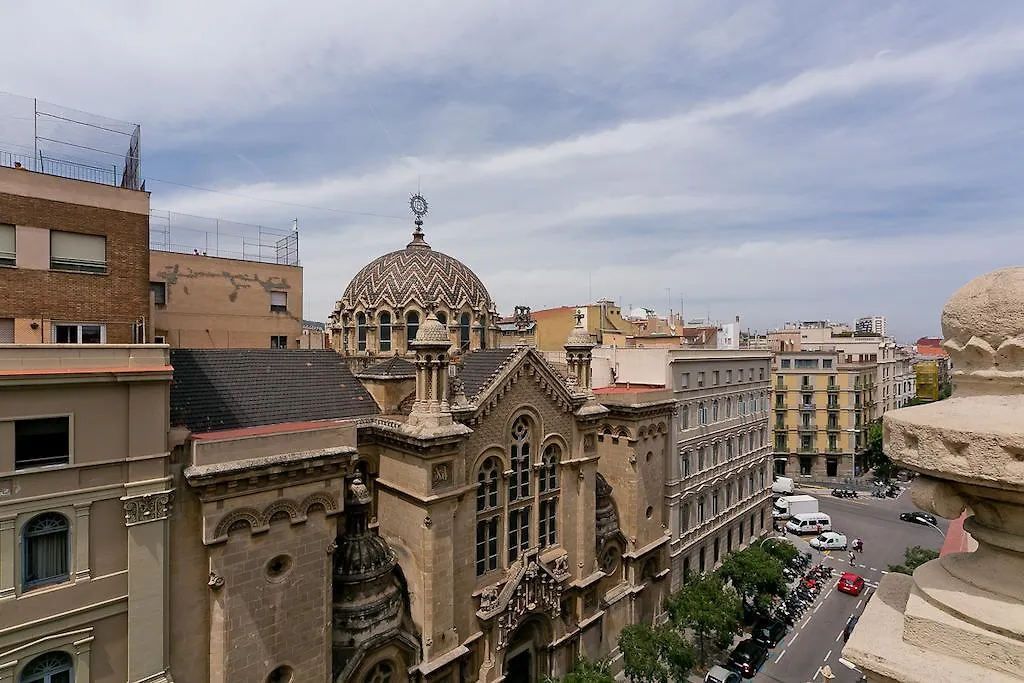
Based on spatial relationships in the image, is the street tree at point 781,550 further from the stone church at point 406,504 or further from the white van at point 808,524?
the white van at point 808,524

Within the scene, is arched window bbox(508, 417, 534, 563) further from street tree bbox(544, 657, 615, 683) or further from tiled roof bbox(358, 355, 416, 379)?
tiled roof bbox(358, 355, 416, 379)

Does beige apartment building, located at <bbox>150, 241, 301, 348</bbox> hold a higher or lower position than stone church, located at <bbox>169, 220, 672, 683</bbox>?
higher

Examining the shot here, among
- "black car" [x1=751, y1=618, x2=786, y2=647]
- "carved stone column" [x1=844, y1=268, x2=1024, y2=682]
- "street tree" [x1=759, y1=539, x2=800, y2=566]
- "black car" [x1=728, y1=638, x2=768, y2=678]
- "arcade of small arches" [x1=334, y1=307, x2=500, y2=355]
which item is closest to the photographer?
"carved stone column" [x1=844, y1=268, x2=1024, y2=682]

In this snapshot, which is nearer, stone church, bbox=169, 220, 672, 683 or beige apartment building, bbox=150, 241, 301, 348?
stone church, bbox=169, 220, 672, 683

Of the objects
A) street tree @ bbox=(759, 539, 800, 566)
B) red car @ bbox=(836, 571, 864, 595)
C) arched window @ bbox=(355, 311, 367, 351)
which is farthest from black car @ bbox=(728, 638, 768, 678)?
arched window @ bbox=(355, 311, 367, 351)

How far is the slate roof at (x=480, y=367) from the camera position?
26.7 meters

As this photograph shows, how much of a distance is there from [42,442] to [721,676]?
3456cm

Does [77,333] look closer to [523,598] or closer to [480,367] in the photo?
[480,367]

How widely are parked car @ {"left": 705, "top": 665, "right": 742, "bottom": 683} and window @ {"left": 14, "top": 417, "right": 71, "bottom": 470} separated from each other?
110 ft

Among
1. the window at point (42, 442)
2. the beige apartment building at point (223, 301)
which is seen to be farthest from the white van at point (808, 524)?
the window at point (42, 442)

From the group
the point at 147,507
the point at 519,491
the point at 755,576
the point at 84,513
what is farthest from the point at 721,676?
the point at 84,513

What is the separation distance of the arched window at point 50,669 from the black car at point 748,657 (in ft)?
110

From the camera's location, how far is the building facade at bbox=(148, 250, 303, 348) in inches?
1249

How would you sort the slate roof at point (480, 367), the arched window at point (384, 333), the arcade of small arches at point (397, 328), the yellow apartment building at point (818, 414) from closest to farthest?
the slate roof at point (480, 367) < the arcade of small arches at point (397, 328) < the arched window at point (384, 333) < the yellow apartment building at point (818, 414)
